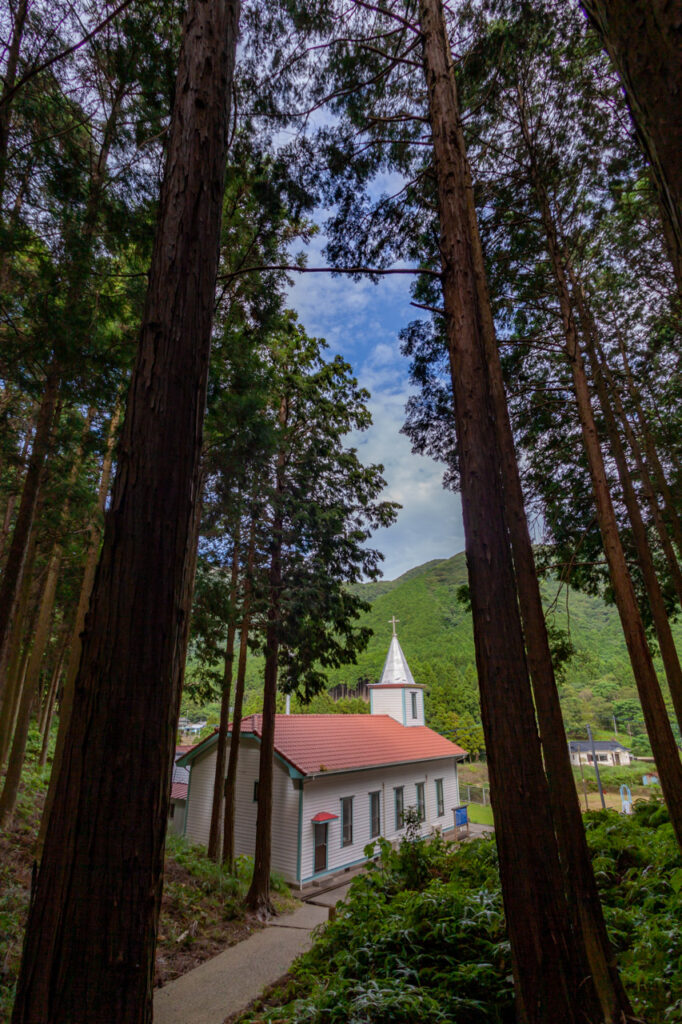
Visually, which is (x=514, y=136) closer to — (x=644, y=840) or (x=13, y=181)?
(x=13, y=181)

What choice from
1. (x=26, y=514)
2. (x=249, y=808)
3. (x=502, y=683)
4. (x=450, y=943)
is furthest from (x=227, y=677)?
(x=502, y=683)

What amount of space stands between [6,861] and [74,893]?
28.5 feet

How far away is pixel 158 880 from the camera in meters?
1.47

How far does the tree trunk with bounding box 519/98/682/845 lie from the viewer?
5.34 metres

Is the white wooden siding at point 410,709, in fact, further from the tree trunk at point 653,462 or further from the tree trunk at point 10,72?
the tree trunk at point 10,72

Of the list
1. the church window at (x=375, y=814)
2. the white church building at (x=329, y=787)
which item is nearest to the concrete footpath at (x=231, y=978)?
the white church building at (x=329, y=787)

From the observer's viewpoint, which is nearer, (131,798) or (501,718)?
(131,798)

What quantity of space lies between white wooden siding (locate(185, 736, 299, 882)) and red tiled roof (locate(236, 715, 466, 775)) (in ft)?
2.61

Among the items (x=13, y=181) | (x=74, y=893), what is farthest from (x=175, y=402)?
(x=13, y=181)

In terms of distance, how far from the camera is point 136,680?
1.55m

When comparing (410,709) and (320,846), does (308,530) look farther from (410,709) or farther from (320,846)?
(410,709)

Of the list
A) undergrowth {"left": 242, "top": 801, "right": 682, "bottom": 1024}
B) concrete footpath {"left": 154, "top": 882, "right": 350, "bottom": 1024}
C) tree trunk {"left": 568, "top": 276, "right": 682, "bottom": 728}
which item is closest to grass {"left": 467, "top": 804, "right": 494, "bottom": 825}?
concrete footpath {"left": 154, "top": 882, "right": 350, "bottom": 1024}

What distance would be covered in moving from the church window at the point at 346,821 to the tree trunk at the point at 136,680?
16376 millimetres

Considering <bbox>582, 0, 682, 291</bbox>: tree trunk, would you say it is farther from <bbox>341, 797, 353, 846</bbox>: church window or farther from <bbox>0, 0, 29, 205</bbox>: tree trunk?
<bbox>341, 797, 353, 846</bbox>: church window
